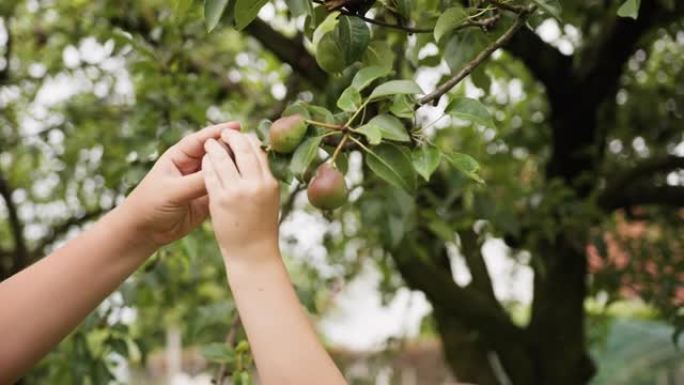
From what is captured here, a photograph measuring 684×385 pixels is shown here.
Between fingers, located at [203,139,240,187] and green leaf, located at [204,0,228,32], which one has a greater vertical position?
green leaf, located at [204,0,228,32]

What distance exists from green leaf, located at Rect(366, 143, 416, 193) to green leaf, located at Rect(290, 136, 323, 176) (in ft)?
0.22

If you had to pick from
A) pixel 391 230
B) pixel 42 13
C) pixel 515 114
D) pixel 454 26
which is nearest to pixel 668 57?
pixel 515 114

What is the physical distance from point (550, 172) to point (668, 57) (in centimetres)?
75

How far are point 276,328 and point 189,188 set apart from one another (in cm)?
22

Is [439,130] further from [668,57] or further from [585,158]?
[668,57]

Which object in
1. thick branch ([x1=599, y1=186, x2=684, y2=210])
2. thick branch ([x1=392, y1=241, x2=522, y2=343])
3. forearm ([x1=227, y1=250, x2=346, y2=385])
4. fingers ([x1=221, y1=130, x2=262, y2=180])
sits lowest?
thick branch ([x1=392, y1=241, x2=522, y2=343])

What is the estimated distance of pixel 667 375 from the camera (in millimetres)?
7340

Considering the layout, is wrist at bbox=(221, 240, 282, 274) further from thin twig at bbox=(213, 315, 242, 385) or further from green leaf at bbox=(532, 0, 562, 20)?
thin twig at bbox=(213, 315, 242, 385)

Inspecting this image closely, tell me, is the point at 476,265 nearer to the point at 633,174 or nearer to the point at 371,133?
the point at 633,174

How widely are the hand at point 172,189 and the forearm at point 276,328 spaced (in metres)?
0.14

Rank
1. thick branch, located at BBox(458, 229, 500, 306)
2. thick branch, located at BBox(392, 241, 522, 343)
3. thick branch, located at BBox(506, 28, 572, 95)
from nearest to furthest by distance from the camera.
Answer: thick branch, located at BBox(506, 28, 572, 95), thick branch, located at BBox(458, 229, 500, 306), thick branch, located at BBox(392, 241, 522, 343)

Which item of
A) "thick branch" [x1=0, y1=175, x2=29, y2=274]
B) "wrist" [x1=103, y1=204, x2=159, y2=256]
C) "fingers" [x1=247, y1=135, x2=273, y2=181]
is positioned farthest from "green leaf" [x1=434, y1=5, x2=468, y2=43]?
"thick branch" [x1=0, y1=175, x2=29, y2=274]

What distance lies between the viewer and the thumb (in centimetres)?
102

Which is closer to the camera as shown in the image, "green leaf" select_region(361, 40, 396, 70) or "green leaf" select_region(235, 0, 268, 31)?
"green leaf" select_region(235, 0, 268, 31)
